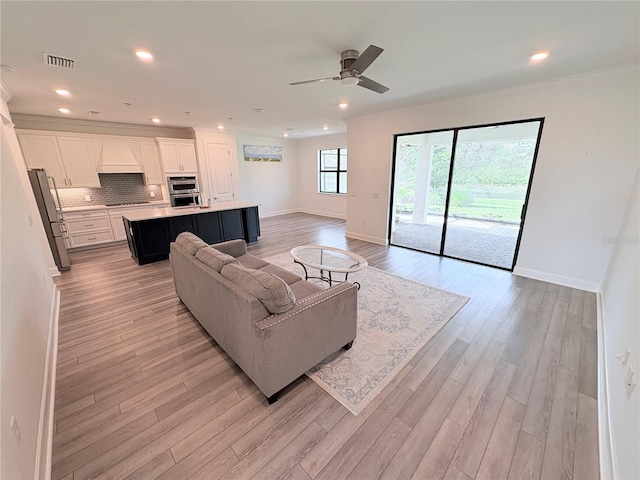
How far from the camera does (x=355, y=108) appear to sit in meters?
4.65

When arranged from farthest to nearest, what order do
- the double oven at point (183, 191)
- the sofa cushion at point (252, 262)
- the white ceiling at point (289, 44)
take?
1. the double oven at point (183, 191)
2. the sofa cushion at point (252, 262)
3. the white ceiling at point (289, 44)

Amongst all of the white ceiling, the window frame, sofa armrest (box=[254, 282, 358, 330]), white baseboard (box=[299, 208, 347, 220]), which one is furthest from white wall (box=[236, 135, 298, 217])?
sofa armrest (box=[254, 282, 358, 330])

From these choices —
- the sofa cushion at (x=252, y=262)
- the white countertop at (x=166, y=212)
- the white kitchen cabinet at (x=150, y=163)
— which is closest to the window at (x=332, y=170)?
the white countertop at (x=166, y=212)

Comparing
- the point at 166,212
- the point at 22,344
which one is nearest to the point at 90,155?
the point at 166,212

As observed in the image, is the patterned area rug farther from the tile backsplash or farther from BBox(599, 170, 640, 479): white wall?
the tile backsplash

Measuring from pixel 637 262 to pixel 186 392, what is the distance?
11.5ft

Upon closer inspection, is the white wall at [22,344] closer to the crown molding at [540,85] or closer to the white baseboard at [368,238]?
the white baseboard at [368,238]

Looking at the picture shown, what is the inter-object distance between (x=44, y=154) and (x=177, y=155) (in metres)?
2.33

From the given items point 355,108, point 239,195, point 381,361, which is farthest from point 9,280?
point 239,195

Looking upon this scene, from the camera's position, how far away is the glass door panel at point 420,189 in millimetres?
5305

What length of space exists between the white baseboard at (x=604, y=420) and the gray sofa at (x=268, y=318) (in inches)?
62.3

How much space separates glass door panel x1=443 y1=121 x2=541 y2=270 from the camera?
4418mm

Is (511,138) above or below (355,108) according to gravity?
below

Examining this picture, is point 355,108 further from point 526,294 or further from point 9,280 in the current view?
point 9,280
